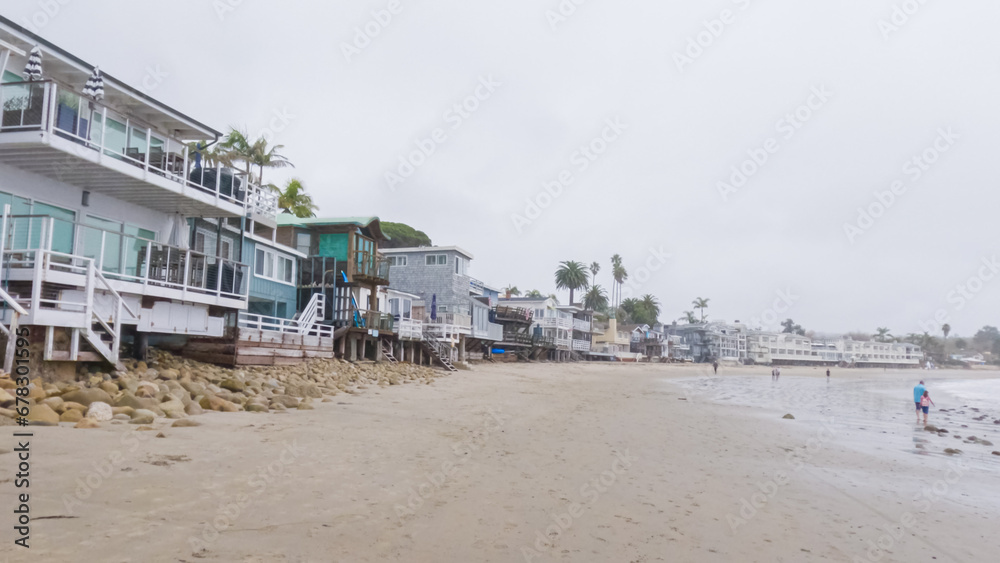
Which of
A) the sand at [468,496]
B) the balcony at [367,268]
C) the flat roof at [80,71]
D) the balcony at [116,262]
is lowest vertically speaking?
the sand at [468,496]

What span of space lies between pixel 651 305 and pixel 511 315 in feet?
257

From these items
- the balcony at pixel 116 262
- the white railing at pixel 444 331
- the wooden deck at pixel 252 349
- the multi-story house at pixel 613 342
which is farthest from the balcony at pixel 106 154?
the multi-story house at pixel 613 342

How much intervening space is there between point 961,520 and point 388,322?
2524 centimetres

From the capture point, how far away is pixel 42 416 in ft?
27.1

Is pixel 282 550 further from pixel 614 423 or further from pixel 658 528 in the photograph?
pixel 614 423

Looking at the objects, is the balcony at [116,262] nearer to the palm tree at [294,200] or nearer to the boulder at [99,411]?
the boulder at [99,411]

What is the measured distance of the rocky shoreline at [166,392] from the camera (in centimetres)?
878

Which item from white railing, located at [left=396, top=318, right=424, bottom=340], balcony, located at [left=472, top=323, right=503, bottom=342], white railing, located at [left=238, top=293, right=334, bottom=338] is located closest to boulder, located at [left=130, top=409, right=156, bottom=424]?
white railing, located at [left=238, top=293, right=334, bottom=338]

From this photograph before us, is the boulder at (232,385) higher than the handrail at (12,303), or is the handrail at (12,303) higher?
the handrail at (12,303)

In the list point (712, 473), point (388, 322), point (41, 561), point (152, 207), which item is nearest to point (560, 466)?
point (712, 473)

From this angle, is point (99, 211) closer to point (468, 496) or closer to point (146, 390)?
point (146, 390)

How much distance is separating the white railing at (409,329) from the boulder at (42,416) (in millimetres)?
22476

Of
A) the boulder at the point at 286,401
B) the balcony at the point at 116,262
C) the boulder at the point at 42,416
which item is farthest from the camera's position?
the boulder at the point at 286,401

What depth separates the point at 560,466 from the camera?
902 cm
